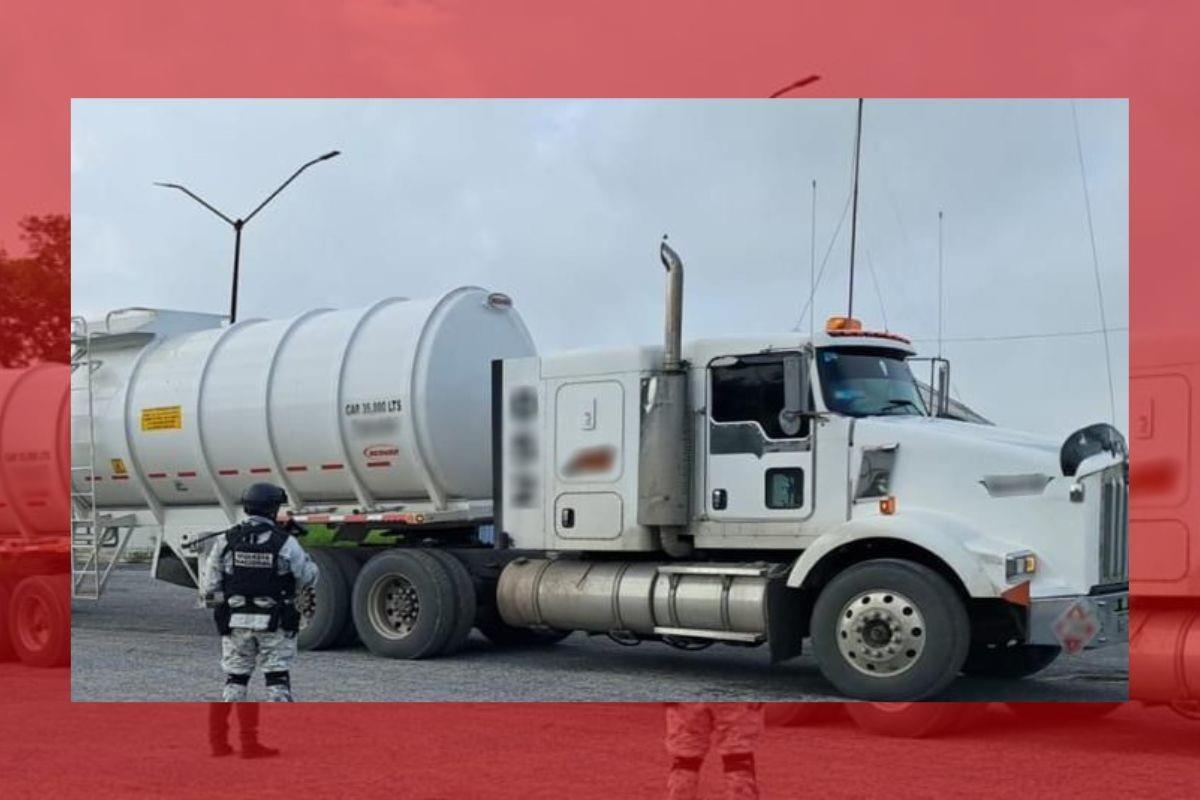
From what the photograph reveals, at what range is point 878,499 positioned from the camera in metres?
7.63

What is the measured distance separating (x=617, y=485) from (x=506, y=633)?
1.58 m

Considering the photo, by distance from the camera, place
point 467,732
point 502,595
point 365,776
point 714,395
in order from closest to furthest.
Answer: point 365,776
point 467,732
point 714,395
point 502,595

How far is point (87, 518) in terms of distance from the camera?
1009 cm

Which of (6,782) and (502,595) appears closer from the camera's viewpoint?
(6,782)

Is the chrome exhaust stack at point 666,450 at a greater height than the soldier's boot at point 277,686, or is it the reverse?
the chrome exhaust stack at point 666,450

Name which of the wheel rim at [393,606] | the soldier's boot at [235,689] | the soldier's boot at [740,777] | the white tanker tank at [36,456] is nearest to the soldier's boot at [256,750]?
the soldier's boot at [235,689]

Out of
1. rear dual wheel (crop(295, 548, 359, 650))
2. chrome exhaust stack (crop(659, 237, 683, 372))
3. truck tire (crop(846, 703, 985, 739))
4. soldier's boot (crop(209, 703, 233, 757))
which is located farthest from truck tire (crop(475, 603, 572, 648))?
truck tire (crop(846, 703, 985, 739))

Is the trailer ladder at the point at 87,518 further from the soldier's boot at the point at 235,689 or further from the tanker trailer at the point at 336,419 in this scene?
the soldier's boot at the point at 235,689

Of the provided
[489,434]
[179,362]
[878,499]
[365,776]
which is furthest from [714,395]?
[179,362]

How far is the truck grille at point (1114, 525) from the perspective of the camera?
23.2ft

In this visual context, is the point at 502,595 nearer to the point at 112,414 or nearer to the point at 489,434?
the point at 489,434

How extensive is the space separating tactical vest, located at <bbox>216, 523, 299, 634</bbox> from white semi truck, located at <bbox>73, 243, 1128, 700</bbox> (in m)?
1.69

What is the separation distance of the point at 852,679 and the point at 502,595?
2.40 meters

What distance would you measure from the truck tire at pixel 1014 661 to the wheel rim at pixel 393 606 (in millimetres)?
3557
